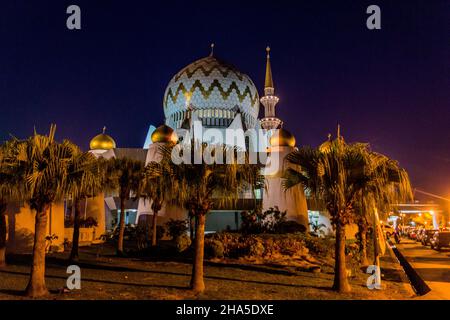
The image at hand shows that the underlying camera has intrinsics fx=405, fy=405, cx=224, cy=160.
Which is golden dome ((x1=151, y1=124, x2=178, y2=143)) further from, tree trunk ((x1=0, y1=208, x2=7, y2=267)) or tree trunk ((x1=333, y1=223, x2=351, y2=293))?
tree trunk ((x1=333, y1=223, x2=351, y2=293))

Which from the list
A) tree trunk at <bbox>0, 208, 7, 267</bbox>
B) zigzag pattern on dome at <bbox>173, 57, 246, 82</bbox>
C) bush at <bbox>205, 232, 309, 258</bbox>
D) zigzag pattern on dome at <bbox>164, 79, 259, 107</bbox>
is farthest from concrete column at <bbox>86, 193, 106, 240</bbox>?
zigzag pattern on dome at <bbox>173, 57, 246, 82</bbox>

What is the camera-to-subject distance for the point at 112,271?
601 inches

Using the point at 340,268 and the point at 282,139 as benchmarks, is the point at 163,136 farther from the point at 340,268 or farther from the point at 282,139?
the point at 340,268

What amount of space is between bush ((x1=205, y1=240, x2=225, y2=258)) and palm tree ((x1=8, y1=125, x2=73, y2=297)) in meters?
9.55

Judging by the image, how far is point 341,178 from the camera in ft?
38.0

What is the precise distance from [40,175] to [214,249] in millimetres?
10546

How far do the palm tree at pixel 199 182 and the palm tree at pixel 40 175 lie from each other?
103 inches

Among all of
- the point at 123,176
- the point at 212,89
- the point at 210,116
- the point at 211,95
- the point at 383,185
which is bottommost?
the point at 383,185

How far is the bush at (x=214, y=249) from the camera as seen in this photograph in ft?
62.2

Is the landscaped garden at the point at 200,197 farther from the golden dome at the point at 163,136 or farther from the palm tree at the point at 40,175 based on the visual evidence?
the golden dome at the point at 163,136

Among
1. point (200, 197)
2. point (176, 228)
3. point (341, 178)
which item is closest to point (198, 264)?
point (200, 197)

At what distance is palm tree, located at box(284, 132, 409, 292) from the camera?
11672 mm

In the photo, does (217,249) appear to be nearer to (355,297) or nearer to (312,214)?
(355,297)
